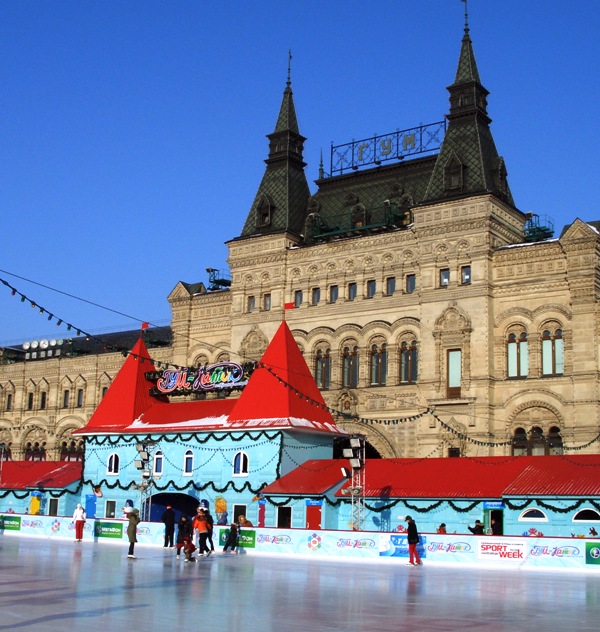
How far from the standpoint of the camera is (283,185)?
181 feet

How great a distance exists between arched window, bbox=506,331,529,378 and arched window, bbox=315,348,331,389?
10.0m

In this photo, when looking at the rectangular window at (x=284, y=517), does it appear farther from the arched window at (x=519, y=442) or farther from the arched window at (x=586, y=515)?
the arched window at (x=586, y=515)

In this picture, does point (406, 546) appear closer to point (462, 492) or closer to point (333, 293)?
point (462, 492)

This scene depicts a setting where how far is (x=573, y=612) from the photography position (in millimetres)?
16938

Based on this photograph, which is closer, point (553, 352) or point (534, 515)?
point (534, 515)

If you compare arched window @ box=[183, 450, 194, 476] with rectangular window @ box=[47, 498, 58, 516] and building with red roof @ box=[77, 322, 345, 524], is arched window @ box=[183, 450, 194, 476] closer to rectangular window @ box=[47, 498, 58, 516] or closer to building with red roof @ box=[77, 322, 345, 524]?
building with red roof @ box=[77, 322, 345, 524]

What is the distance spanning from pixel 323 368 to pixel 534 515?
18322mm

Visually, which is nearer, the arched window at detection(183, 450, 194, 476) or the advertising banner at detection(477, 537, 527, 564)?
the advertising banner at detection(477, 537, 527, 564)

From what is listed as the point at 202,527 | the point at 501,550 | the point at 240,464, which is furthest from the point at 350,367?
the point at 501,550

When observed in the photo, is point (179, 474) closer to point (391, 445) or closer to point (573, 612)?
point (391, 445)

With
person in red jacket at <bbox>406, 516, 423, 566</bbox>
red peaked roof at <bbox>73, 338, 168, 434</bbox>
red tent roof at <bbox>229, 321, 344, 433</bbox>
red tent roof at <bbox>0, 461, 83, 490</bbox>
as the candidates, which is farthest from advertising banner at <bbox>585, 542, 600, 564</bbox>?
red tent roof at <bbox>0, 461, 83, 490</bbox>

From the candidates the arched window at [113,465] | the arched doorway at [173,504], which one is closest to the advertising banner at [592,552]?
the arched doorway at [173,504]

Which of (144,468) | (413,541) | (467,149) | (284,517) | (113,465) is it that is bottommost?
(413,541)

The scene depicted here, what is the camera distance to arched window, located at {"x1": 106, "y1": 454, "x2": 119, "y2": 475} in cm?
4584
